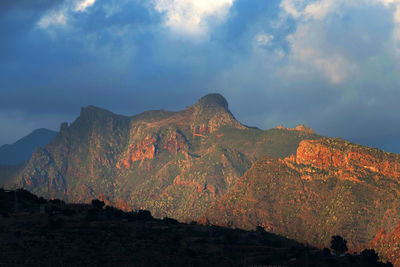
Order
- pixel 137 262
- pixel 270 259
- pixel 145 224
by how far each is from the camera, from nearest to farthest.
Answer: pixel 137 262
pixel 270 259
pixel 145 224

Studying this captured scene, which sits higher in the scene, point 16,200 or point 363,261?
point 16,200

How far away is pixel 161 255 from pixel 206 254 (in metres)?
14.3

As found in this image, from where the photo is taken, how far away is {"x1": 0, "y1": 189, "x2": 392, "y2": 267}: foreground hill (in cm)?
13312

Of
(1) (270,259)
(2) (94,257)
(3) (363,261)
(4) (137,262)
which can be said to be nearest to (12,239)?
(2) (94,257)

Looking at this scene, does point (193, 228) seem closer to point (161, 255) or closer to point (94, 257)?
point (161, 255)

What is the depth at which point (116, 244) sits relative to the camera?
14875cm

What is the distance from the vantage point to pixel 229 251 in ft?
533

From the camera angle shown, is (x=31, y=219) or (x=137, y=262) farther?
(x=31, y=219)

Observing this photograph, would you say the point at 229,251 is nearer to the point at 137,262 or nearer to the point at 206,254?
the point at 206,254

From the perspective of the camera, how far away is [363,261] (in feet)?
571

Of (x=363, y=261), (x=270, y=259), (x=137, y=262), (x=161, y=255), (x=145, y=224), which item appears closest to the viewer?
(x=137, y=262)

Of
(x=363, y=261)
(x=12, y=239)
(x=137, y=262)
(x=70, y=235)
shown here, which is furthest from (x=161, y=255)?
(x=363, y=261)

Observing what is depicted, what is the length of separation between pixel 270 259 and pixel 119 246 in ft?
137

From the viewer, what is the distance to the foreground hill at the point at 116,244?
5241 inches
